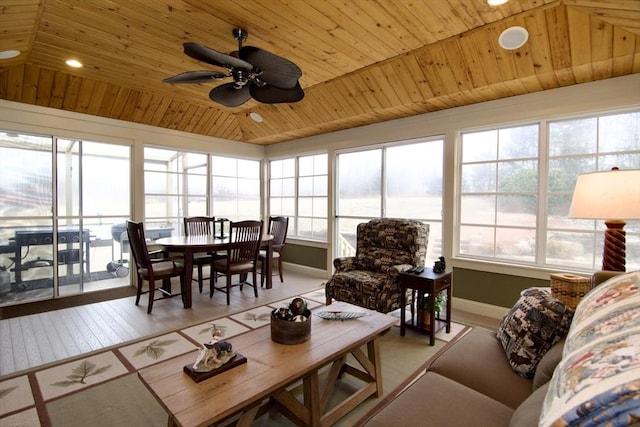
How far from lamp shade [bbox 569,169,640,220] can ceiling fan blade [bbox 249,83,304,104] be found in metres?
2.26

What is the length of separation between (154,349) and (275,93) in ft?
8.33

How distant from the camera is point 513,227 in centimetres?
362

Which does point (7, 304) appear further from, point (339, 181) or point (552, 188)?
point (552, 188)

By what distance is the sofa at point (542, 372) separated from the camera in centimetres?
67

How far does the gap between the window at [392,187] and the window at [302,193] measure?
0.39m

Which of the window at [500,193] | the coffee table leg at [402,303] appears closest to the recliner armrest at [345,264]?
the coffee table leg at [402,303]

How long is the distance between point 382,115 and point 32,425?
14.4 feet

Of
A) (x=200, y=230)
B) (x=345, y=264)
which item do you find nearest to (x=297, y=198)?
(x=200, y=230)

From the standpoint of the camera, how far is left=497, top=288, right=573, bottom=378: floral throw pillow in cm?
157

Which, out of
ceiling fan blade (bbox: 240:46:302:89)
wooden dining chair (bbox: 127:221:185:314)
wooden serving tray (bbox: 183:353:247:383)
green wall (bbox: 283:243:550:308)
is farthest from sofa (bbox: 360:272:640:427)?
wooden dining chair (bbox: 127:221:185:314)

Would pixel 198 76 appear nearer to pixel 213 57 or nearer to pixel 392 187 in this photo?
pixel 213 57

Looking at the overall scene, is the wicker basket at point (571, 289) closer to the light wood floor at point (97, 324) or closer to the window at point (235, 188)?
the light wood floor at point (97, 324)

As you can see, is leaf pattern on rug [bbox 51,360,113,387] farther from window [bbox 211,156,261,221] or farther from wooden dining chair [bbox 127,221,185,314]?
window [bbox 211,156,261,221]

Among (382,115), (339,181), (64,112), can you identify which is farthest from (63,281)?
(382,115)
